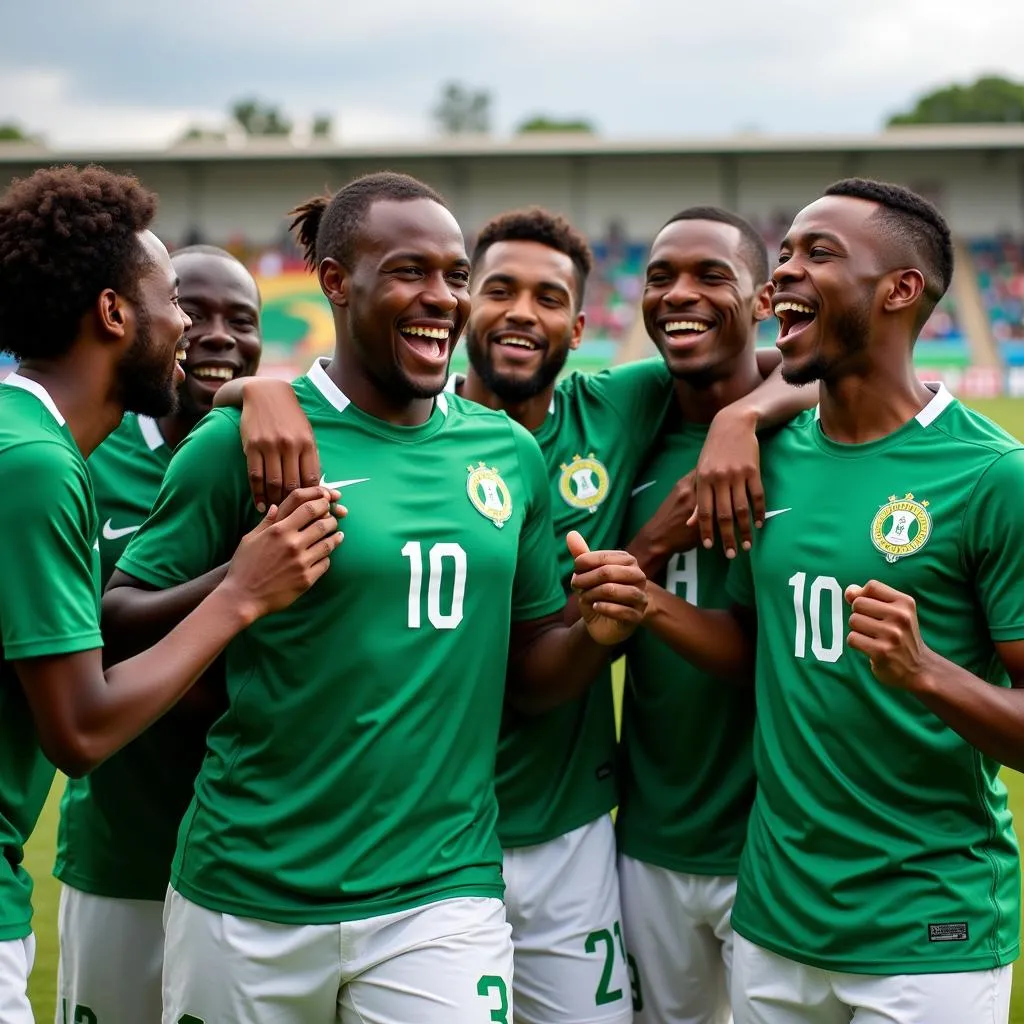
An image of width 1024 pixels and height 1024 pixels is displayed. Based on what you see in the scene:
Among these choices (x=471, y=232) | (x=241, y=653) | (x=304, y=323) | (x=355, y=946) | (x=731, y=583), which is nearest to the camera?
(x=355, y=946)

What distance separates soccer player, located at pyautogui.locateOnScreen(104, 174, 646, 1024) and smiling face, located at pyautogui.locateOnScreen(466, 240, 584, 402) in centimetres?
83

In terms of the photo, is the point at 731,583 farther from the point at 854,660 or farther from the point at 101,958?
the point at 101,958

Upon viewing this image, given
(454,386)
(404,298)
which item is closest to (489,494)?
(404,298)

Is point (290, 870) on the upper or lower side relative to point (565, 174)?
lower

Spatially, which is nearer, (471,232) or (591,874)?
(591,874)

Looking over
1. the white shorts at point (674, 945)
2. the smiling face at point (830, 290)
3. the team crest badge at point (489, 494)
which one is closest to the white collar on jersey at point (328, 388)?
the team crest badge at point (489, 494)

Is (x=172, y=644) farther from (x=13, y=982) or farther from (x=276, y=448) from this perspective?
(x=13, y=982)

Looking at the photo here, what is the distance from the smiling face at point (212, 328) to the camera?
174 inches

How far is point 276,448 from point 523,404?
1.35 m

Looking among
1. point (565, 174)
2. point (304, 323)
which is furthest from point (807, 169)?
point (304, 323)

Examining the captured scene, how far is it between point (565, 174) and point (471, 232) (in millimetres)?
3650

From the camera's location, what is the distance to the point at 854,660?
3275 mm

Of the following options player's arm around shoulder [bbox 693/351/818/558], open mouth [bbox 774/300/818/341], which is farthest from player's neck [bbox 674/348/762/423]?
open mouth [bbox 774/300/818/341]

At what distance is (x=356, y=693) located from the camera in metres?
3.18
